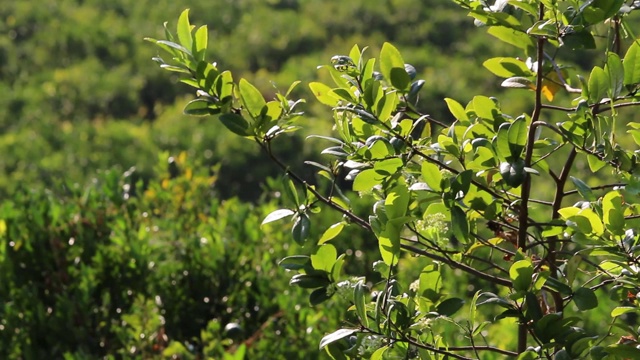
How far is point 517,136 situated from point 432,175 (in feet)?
0.54

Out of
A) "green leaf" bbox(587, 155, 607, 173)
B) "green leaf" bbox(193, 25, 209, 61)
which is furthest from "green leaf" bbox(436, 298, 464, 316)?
"green leaf" bbox(193, 25, 209, 61)

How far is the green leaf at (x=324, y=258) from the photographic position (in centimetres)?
170

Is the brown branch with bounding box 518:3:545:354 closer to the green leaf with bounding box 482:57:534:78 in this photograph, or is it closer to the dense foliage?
the dense foliage

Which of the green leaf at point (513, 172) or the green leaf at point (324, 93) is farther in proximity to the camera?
the green leaf at point (324, 93)

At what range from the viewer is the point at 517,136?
157 cm

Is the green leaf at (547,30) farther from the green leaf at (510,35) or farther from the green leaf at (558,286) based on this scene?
the green leaf at (558,286)

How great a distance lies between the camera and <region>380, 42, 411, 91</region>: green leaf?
5.73 feet

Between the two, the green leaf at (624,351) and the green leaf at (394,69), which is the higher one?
the green leaf at (394,69)

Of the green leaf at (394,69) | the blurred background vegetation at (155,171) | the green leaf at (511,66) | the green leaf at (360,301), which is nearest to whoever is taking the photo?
the green leaf at (360,301)

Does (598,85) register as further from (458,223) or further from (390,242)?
(390,242)

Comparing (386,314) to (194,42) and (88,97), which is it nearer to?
(194,42)

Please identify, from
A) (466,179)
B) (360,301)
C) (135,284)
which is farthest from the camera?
(135,284)

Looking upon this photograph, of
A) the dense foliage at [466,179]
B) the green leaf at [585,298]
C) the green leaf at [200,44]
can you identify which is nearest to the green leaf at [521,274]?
the dense foliage at [466,179]

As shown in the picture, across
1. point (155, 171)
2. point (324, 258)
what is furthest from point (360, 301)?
point (155, 171)
